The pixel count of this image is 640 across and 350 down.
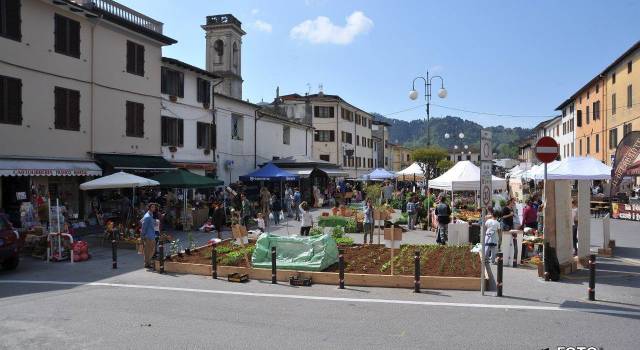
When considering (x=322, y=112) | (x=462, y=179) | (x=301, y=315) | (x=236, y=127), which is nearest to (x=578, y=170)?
(x=462, y=179)

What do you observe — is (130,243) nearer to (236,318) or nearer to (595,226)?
(236,318)

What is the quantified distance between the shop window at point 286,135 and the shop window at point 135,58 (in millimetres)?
18898

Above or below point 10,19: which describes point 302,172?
below

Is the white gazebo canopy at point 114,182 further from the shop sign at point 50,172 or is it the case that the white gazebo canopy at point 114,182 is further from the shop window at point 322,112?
the shop window at point 322,112

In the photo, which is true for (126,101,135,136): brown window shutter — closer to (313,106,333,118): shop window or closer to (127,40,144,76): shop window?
(127,40,144,76): shop window

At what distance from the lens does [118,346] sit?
7.15 m

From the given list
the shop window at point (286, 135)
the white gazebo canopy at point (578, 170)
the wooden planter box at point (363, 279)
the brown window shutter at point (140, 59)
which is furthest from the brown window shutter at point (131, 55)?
the shop window at point (286, 135)

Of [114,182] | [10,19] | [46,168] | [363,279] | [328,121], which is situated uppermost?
[328,121]

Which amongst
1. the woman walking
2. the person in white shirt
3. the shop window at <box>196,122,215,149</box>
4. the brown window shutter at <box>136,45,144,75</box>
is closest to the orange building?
the shop window at <box>196,122,215,149</box>

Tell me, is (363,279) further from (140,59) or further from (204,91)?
(204,91)

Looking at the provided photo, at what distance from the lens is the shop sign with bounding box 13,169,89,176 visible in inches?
687

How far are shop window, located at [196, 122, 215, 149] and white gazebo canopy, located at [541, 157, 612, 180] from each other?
2035cm

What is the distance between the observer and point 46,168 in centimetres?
1848

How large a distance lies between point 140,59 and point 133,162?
5240mm
